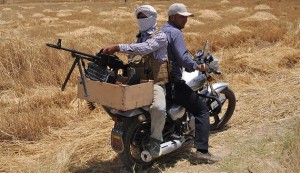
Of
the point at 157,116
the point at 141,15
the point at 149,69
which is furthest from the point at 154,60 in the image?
the point at 157,116

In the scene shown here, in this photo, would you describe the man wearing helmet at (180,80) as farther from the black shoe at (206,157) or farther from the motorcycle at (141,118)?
the motorcycle at (141,118)

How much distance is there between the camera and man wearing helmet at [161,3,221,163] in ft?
15.1

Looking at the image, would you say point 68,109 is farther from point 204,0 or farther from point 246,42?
point 204,0

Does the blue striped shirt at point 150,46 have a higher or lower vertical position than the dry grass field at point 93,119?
A: higher

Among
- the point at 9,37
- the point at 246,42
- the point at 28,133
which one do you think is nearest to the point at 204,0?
the point at 246,42

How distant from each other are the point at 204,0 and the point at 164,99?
53600 mm

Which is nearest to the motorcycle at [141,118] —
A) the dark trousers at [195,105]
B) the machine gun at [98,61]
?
the machine gun at [98,61]

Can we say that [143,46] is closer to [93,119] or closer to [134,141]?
[134,141]

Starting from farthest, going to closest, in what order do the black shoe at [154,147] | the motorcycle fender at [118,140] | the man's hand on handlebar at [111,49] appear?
the black shoe at [154,147]
the motorcycle fender at [118,140]
the man's hand on handlebar at [111,49]

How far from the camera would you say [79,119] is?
6.63 m

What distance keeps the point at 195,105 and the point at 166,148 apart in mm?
595

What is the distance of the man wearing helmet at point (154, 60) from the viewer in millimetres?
A: 4328

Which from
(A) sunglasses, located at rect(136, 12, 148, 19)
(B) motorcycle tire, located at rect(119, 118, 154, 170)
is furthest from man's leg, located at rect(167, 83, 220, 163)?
(A) sunglasses, located at rect(136, 12, 148, 19)

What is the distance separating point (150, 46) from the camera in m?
4.28
